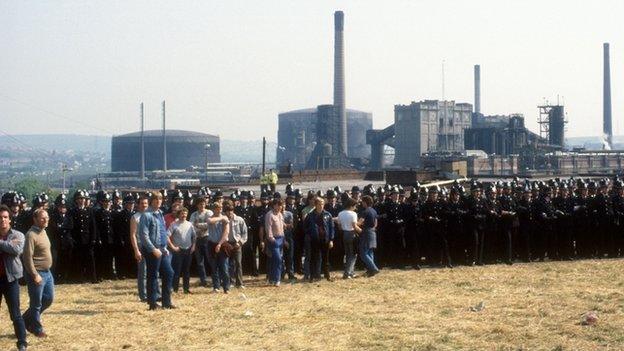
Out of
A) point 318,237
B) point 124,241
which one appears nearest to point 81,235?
point 124,241

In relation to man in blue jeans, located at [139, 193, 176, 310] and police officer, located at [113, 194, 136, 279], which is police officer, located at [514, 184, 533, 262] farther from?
man in blue jeans, located at [139, 193, 176, 310]

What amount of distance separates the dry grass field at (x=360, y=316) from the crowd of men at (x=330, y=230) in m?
0.78

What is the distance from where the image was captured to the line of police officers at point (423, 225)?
2025 cm

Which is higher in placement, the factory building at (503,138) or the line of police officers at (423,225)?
the factory building at (503,138)

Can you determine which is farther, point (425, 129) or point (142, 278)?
point (425, 129)

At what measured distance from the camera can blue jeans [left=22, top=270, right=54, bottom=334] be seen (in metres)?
12.8

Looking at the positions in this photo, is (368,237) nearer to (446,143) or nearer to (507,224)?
(507,224)

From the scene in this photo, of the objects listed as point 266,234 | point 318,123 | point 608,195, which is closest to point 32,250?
point 266,234

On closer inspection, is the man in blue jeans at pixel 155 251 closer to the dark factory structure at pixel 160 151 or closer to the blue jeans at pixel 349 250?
the blue jeans at pixel 349 250

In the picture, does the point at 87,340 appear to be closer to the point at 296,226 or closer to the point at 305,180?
the point at 296,226

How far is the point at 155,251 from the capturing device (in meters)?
15.5

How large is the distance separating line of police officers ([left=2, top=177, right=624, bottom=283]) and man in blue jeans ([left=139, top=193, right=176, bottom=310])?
3850 mm

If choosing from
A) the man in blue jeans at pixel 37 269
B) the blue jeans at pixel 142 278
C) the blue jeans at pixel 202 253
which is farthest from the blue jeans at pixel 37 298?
the blue jeans at pixel 202 253

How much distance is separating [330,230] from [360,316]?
210 inches
